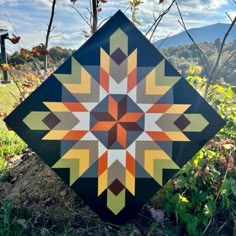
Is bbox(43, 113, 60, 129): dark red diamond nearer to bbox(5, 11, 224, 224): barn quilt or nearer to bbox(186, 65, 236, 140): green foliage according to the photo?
bbox(5, 11, 224, 224): barn quilt

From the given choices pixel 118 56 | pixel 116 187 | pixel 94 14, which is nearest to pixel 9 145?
pixel 94 14

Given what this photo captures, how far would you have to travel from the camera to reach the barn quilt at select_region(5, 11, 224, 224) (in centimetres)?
236

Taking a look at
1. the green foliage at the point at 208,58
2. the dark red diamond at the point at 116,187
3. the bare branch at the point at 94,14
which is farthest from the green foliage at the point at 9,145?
the dark red diamond at the point at 116,187

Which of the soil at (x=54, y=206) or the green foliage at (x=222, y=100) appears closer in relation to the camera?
the soil at (x=54, y=206)

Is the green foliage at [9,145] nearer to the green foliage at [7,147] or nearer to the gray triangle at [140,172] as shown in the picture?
the green foliage at [7,147]

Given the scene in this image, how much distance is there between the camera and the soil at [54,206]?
256 cm

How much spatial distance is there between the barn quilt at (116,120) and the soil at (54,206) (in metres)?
0.14

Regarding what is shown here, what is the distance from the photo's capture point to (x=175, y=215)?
2.63m

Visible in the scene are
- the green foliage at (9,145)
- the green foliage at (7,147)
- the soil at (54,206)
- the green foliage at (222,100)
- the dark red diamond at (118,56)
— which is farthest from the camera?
the green foliage at (9,145)

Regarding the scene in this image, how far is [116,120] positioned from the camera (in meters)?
2.39

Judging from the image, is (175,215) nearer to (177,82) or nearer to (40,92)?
(177,82)

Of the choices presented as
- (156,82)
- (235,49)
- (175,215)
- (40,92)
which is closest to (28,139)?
(40,92)

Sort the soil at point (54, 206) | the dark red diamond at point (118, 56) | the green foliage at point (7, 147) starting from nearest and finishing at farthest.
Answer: the dark red diamond at point (118, 56) → the soil at point (54, 206) → the green foliage at point (7, 147)

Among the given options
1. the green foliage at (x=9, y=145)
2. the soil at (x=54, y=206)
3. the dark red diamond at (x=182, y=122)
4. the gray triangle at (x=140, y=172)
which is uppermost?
the green foliage at (x=9, y=145)
